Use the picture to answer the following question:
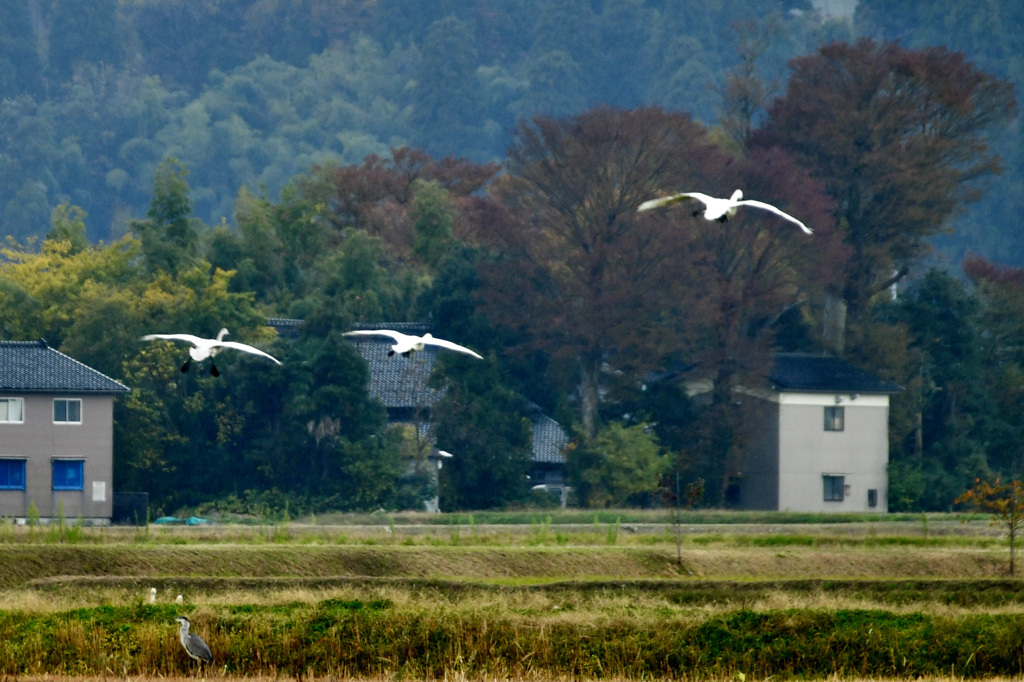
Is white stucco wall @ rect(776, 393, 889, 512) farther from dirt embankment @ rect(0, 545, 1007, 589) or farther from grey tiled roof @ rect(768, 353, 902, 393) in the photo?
dirt embankment @ rect(0, 545, 1007, 589)

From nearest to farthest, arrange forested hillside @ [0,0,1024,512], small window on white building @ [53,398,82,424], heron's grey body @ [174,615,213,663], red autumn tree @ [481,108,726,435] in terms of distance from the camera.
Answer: heron's grey body @ [174,615,213,663] → small window on white building @ [53,398,82,424] → forested hillside @ [0,0,1024,512] → red autumn tree @ [481,108,726,435]

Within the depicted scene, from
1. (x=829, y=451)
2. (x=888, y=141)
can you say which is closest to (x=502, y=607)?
(x=829, y=451)

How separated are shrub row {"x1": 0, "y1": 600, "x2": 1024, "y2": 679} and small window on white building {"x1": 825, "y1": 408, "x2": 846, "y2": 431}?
3398cm

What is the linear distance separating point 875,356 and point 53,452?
93.0 ft

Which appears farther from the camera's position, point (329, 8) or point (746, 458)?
point (329, 8)

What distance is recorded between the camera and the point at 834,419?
56.0 meters

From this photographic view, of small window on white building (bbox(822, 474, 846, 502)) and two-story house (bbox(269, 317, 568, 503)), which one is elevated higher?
two-story house (bbox(269, 317, 568, 503))

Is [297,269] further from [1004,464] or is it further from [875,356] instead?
[1004,464]

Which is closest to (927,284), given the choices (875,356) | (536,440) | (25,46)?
(875,356)

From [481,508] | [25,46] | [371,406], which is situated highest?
[25,46]

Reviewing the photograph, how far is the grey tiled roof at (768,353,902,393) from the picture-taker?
2189 inches

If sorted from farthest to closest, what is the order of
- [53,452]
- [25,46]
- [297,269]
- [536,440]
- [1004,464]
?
Answer: [25,46] → [297,269] → [1004,464] → [536,440] → [53,452]

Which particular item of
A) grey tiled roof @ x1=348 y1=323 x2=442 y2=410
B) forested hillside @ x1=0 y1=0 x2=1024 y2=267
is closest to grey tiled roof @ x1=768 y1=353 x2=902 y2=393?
grey tiled roof @ x1=348 y1=323 x2=442 y2=410

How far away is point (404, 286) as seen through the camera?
63406 millimetres
